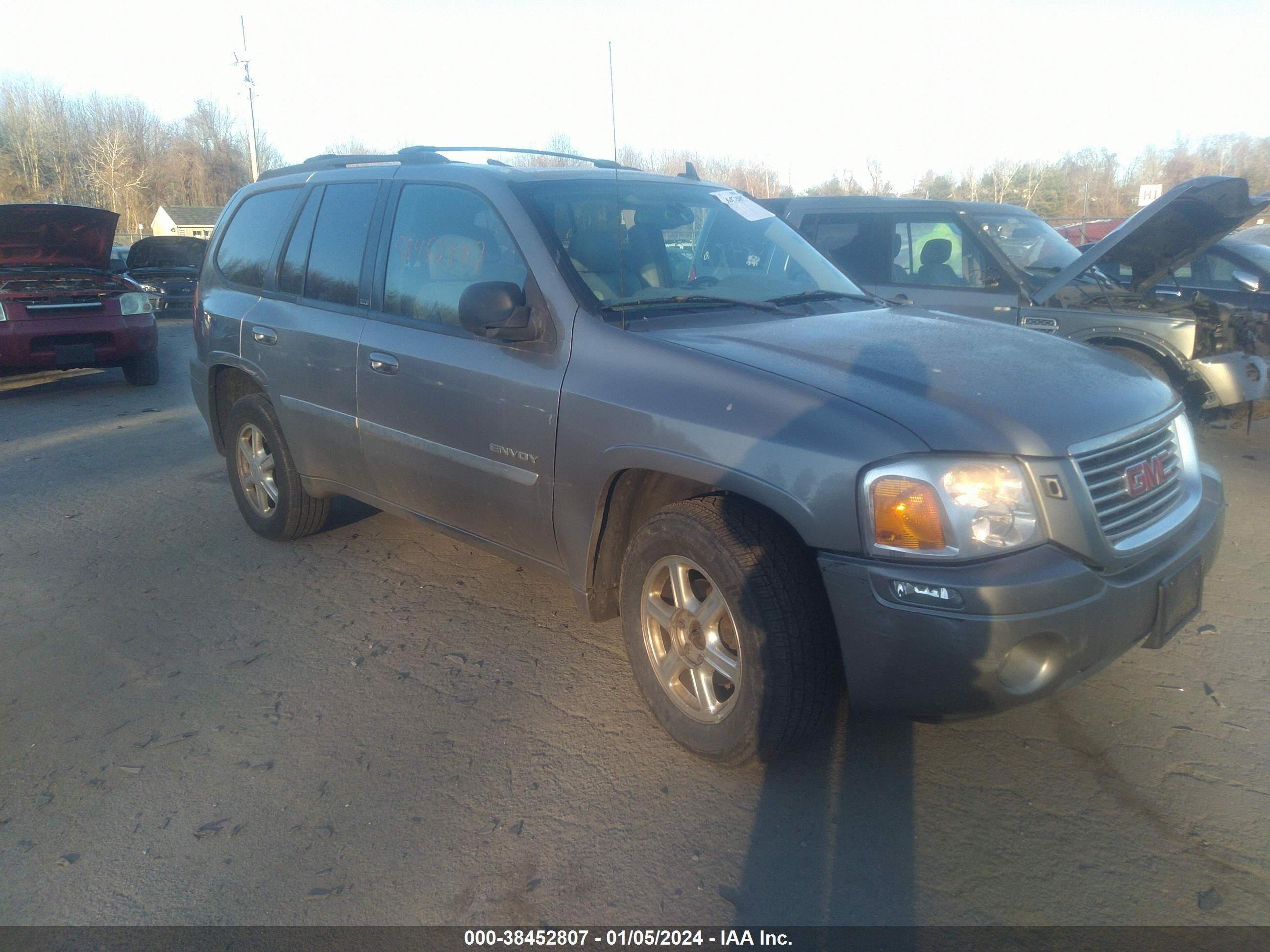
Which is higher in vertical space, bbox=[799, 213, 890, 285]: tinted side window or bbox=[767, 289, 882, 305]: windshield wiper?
bbox=[799, 213, 890, 285]: tinted side window

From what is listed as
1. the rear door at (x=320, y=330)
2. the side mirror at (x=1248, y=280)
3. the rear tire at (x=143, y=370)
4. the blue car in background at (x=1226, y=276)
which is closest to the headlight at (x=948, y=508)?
the rear door at (x=320, y=330)

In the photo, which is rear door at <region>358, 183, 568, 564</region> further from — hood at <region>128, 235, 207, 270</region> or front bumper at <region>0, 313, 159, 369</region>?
hood at <region>128, 235, 207, 270</region>

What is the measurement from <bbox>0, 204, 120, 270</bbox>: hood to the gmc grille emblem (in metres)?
9.99

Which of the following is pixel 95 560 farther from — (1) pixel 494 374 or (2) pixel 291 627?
(1) pixel 494 374

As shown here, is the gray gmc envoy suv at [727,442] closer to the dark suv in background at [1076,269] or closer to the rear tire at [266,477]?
the rear tire at [266,477]

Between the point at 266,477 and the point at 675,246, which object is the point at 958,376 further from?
the point at 266,477

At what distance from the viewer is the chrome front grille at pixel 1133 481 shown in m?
2.66

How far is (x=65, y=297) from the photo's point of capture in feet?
31.9

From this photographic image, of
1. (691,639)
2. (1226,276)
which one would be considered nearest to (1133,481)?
(691,639)

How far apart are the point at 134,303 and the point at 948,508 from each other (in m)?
10.3

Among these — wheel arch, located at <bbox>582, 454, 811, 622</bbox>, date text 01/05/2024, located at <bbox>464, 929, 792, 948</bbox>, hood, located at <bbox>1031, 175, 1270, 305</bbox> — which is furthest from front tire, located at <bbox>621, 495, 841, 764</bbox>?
hood, located at <bbox>1031, 175, 1270, 305</bbox>

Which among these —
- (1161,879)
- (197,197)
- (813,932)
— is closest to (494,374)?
(813,932)

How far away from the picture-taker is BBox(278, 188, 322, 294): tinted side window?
15.1ft

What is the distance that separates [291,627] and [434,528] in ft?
2.62
